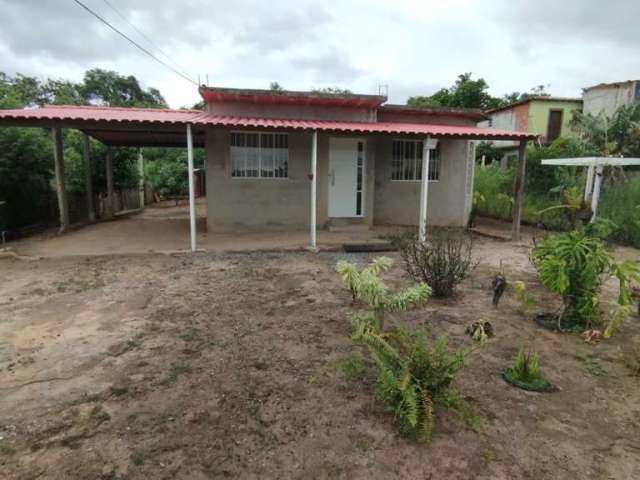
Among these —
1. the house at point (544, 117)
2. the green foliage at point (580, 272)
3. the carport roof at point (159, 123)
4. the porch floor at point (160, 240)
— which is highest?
the house at point (544, 117)

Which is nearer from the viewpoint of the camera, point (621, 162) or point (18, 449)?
point (18, 449)

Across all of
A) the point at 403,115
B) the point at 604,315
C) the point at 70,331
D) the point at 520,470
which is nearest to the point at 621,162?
the point at 604,315

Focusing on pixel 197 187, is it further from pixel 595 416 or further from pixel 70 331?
pixel 595 416

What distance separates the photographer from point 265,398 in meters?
3.02

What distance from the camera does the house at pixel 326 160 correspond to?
9.41 metres

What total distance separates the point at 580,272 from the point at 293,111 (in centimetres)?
751

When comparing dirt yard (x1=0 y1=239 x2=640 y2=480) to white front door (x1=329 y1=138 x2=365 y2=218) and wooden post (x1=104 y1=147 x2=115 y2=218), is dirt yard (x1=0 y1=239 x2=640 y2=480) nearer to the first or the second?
white front door (x1=329 y1=138 x2=365 y2=218)

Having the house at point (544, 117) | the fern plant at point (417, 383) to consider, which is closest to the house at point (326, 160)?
the fern plant at point (417, 383)

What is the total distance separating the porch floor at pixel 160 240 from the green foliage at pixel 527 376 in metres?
5.42

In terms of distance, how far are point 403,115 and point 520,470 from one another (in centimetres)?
995

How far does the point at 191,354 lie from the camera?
3729mm

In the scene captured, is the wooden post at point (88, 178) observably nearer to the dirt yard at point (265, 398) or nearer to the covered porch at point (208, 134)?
the covered porch at point (208, 134)

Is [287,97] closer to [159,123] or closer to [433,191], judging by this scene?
[159,123]

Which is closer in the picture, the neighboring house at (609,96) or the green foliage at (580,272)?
the green foliage at (580,272)
